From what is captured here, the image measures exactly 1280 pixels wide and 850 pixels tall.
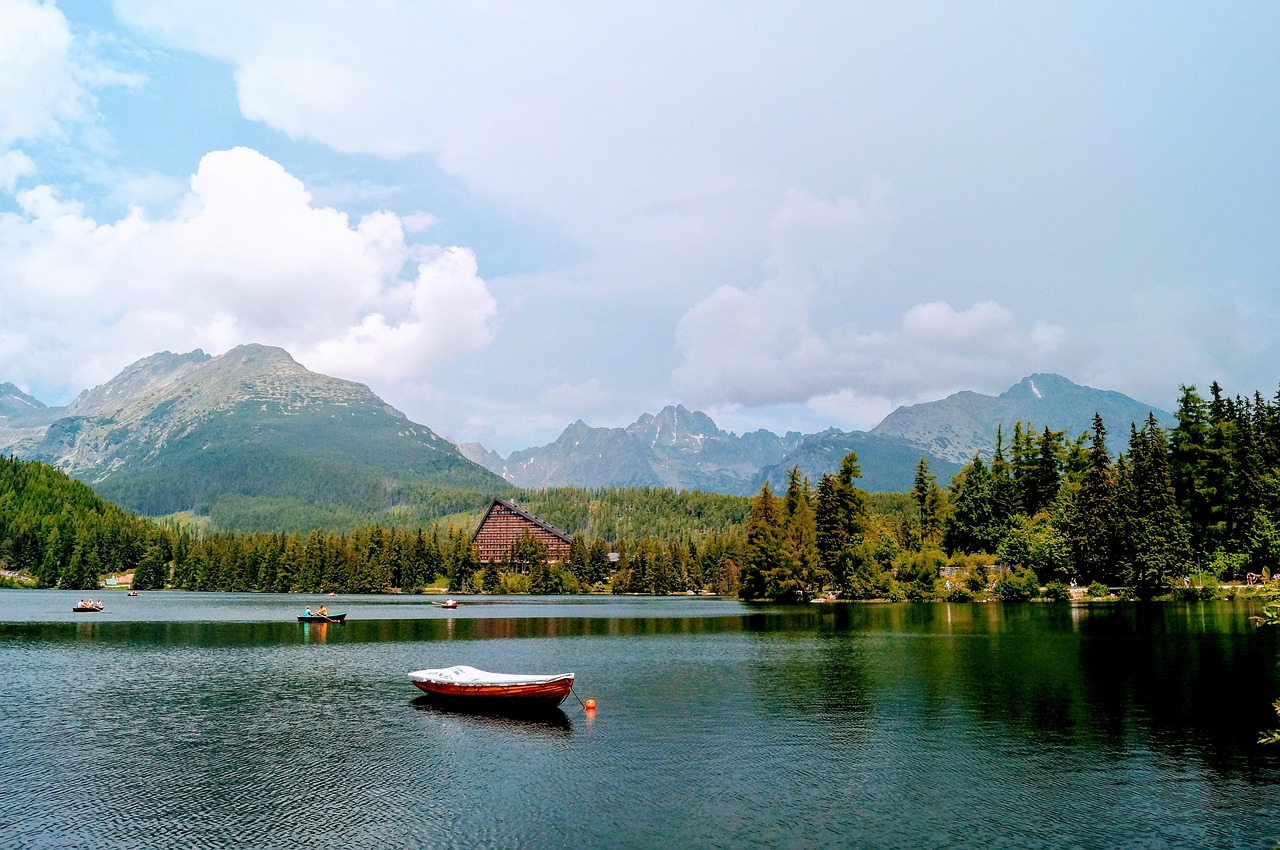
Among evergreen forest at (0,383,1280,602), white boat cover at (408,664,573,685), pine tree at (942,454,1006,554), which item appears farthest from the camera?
pine tree at (942,454,1006,554)

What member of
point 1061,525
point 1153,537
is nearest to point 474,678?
point 1153,537

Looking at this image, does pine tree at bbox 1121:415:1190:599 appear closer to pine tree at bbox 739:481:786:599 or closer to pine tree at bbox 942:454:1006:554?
pine tree at bbox 942:454:1006:554

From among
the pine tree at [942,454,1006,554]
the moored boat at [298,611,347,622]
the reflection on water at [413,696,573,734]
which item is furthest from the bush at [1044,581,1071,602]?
the reflection on water at [413,696,573,734]

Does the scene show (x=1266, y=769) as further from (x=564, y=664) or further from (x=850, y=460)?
(x=850, y=460)

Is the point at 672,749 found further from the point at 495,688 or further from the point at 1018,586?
the point at 1018,586

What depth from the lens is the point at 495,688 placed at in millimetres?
55469

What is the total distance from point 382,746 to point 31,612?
438 feet

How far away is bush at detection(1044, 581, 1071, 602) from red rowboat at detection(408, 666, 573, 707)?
11600 cm

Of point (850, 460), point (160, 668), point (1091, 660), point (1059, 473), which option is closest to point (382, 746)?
point (160, 668)

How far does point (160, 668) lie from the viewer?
241ft

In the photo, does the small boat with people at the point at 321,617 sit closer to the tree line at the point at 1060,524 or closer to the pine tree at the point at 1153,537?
the tree line at the point at 1060,524

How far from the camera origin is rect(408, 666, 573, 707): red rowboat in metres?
54.1

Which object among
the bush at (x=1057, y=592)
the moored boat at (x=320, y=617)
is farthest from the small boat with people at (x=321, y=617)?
the bush at (x=1057, y=592)

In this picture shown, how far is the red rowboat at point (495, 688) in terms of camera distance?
54.1 meters
